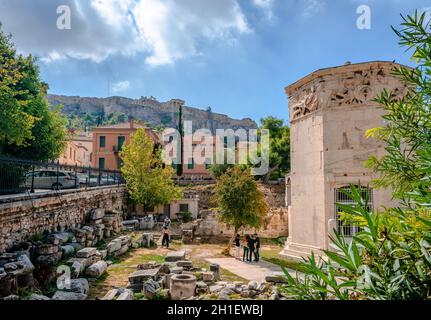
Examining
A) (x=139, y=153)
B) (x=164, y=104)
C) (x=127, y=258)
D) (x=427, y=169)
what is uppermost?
(x=164, y=104)

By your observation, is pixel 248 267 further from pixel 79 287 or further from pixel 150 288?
Result: pixel 79 287

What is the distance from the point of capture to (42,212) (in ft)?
37.6

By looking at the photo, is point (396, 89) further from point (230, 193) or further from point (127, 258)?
point (127, 258)

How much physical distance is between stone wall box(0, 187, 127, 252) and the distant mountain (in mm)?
99686

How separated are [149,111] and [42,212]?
111 m

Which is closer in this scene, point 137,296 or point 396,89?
point 137,296

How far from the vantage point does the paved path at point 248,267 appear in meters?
11.5

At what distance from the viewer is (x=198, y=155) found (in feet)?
154

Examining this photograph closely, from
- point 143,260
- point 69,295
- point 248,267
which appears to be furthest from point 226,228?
point 69,295

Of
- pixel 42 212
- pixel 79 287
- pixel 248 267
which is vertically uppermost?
pixel 42 212

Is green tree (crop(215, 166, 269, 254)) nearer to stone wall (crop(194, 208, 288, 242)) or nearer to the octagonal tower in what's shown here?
the octagonal tower

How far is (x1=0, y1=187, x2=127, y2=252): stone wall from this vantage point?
9.26 metres

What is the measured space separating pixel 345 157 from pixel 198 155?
1414 inches

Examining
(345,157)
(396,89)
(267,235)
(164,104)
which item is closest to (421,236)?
(345,157)
